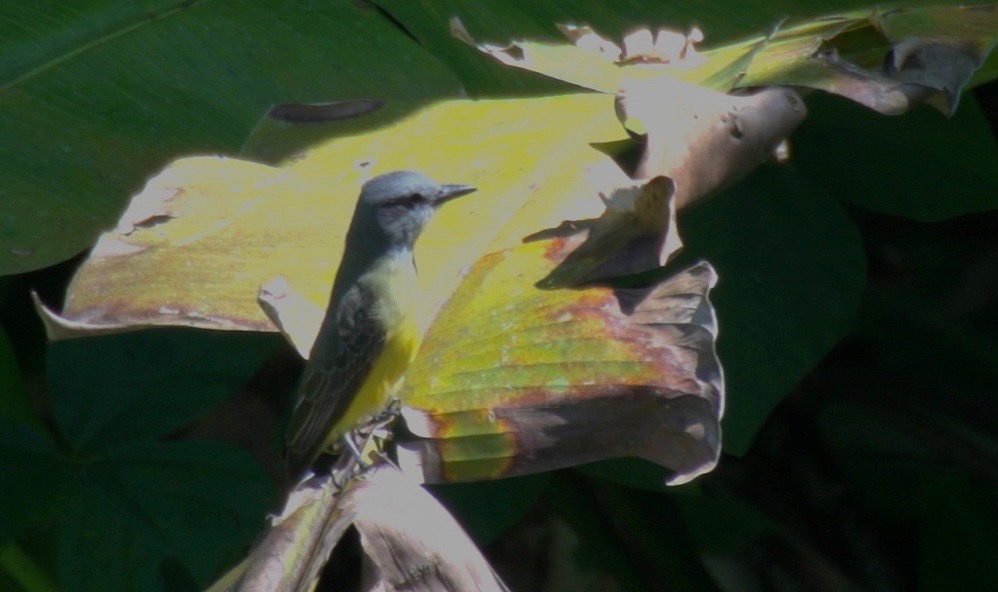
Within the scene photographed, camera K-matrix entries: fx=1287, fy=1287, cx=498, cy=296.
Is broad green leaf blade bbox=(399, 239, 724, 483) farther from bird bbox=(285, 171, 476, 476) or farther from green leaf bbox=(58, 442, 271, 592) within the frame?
green leaf bbox=(58, 442, 271, 592)

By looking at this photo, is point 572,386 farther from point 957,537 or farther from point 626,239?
point 957,537

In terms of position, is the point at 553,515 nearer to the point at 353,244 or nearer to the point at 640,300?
the point at 353,244

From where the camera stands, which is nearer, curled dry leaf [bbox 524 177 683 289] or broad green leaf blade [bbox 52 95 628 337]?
curled dry leaf [bbox 524 177 683 289]

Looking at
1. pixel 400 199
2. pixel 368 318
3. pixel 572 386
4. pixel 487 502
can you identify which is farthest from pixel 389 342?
pixel 572 386

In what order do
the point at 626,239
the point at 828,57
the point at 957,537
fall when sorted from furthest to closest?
1. the point at 957,537
2. the point at 828,57
3. the point at 626,239

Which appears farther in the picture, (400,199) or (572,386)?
(400,199)

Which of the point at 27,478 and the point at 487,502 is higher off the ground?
the point at 27,478

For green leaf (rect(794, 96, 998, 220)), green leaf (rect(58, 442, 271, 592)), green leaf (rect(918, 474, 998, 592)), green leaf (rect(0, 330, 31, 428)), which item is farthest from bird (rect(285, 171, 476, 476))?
green leaf (rect(918, 474, 998, 592))
